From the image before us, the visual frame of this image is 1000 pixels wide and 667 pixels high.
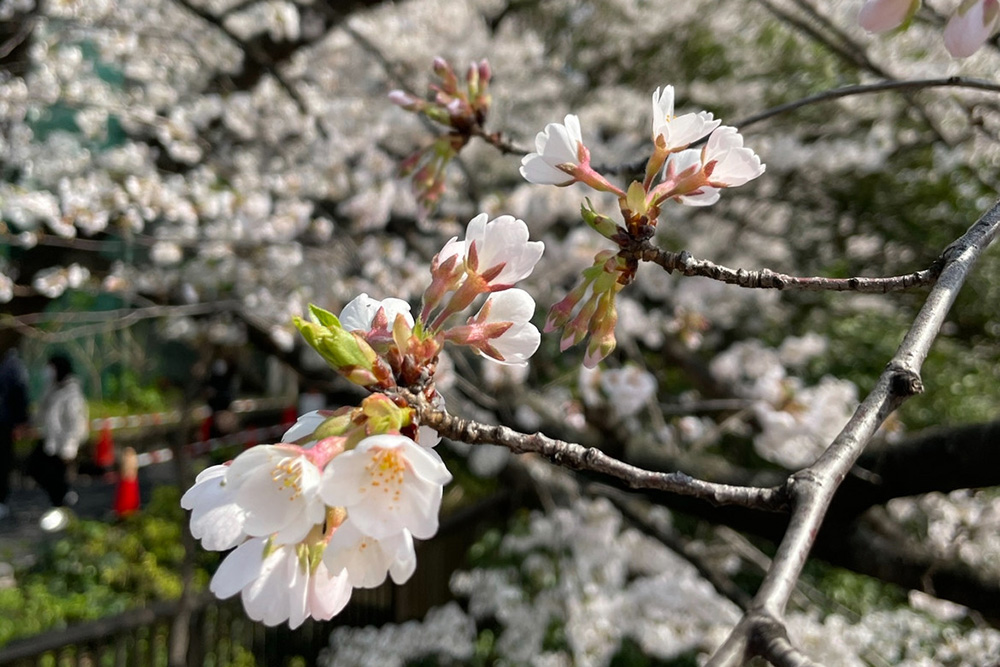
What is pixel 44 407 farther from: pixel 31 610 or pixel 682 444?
pixel 682 444

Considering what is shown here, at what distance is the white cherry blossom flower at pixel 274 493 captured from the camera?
554 millimetres

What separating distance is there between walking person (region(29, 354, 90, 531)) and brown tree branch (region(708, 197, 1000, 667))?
19.2ft

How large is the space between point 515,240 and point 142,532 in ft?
20.6

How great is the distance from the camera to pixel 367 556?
0.62m

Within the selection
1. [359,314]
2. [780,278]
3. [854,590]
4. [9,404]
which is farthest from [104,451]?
[780,278]

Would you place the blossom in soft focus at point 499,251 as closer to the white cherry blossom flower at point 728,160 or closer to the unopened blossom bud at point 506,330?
the unopened blossom bud at point 506,330

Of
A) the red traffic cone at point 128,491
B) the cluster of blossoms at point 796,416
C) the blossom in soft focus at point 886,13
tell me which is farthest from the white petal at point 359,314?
the red traffic cone at point 128,491

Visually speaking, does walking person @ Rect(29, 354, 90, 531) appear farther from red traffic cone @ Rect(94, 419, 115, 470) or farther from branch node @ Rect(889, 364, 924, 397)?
branch node @ Rect(889, 364, 924, 397)

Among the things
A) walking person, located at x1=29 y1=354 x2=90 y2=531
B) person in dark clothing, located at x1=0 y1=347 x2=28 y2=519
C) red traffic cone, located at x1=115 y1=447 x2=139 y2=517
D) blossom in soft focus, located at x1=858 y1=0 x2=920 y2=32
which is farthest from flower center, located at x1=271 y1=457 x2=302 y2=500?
red traffic cone, located at x1=115 y1=447 x2=139 y2=517

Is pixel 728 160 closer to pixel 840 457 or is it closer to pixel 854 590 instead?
pixel 840 457

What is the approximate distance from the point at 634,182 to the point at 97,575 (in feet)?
19.4

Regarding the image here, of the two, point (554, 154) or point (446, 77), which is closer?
point (554, 154)

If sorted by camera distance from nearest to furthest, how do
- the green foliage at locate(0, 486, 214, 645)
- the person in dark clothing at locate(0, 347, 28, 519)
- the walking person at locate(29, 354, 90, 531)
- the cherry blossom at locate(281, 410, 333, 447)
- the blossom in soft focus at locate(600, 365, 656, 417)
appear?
the cherry blossom at locate(281, 410, 333, 447), the blossom in soft focus at locate(600, 365, 656, 417), the green foliage at locate(0, 486, 214, 645), the walking person at locate(29, 354, 90, 531), the person in dark clothing at locate(0, 347, 28, 519)

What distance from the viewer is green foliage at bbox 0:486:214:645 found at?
14.9ft
